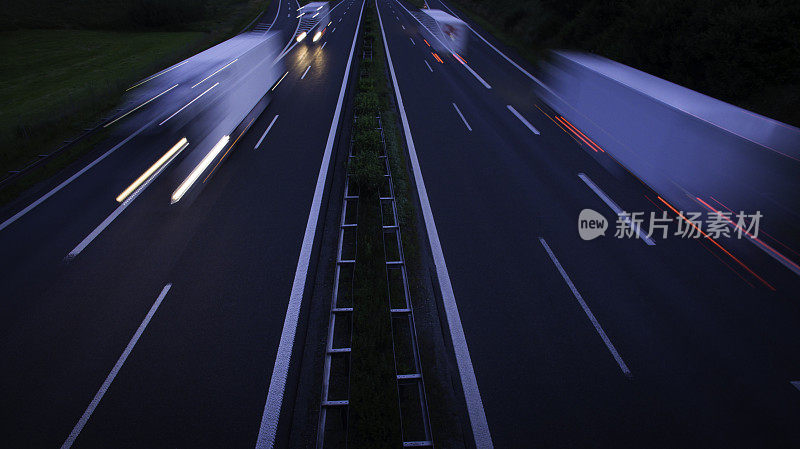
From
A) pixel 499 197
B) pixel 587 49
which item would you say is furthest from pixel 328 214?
pixel 587 49

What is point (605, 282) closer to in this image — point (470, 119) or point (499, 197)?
point (499, 197)

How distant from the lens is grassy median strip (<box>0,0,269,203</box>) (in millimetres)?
14039

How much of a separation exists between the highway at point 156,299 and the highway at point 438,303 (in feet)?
0.12

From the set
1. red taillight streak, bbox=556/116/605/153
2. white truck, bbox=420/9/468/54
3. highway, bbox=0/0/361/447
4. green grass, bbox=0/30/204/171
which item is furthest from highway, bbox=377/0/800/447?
white truck, bbox=420/9/468/54

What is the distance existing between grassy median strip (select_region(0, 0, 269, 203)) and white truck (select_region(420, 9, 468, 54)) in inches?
813

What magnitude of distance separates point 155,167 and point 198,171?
5.43 feet

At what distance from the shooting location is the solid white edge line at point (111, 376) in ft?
16.7

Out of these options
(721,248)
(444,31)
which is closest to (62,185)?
(721,248)

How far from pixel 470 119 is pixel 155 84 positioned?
19.0m

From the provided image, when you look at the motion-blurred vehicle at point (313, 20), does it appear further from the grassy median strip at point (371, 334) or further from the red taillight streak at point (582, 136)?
the grassy median strip at point (371, 334)

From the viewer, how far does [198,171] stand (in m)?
11.6

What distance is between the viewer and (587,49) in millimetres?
23188

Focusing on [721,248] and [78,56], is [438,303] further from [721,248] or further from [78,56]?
[78,56]

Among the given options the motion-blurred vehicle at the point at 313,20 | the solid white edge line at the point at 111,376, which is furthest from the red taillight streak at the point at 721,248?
the motion-blurred vehicle at the point at 313,20
